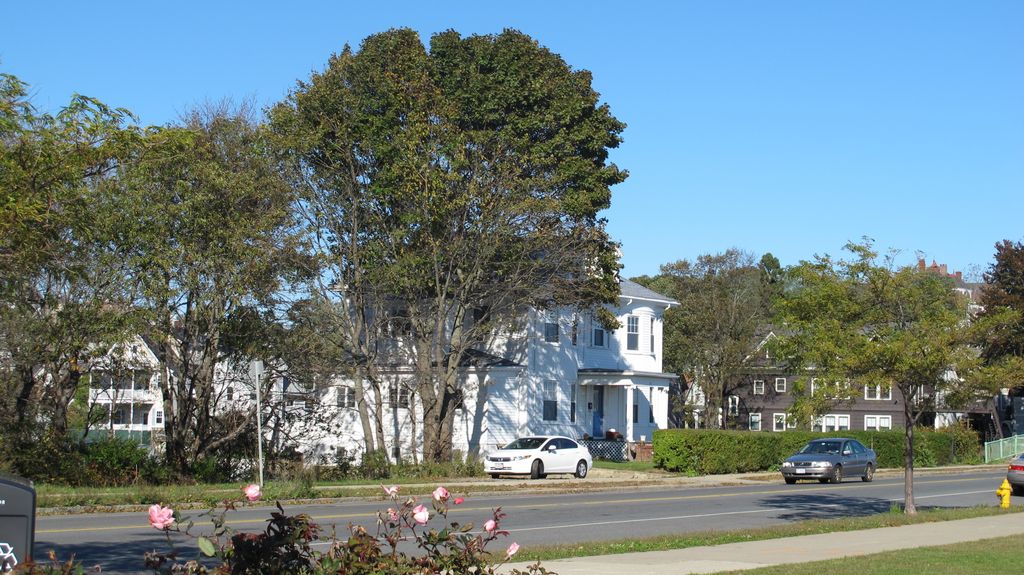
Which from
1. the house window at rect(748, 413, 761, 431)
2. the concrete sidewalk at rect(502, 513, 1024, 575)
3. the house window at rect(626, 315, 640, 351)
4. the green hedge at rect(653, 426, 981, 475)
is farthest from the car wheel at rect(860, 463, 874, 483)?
the house window at rect(748, 413, 761, 431)

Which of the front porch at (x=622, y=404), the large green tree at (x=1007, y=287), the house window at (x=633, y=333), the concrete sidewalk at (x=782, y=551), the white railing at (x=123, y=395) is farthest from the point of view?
the large green tree at (x=1007, y=287)

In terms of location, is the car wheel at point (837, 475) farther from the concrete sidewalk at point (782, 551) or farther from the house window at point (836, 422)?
the house window at point (836, 422)

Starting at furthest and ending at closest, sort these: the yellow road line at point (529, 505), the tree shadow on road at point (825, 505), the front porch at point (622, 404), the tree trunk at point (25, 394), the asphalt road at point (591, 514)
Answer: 1. the front porch at point (622, 404)
2. the tree trunk at point (25, 394)
3. the tree shadow on road at point (825, 505)
4. the yellow road line at point (529, 505)
5. the asphalt road at point (591, 514)

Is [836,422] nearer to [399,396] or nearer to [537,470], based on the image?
[399,396]

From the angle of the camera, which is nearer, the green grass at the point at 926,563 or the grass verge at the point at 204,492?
the green grass at the point at 926,563

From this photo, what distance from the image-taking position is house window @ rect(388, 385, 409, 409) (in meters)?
40.2

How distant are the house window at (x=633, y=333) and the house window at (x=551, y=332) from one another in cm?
647

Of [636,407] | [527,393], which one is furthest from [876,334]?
[636,407]

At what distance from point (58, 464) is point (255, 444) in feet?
21.8

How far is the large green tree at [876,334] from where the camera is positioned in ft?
64.6

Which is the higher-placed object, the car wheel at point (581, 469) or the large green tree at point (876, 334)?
the large green tree at point (876, 334)

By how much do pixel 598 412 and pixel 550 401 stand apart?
4.50 meters

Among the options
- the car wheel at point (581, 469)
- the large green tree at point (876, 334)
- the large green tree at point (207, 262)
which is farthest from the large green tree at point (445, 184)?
the large green tree at point (876, 334)

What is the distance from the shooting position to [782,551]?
14766 mm
